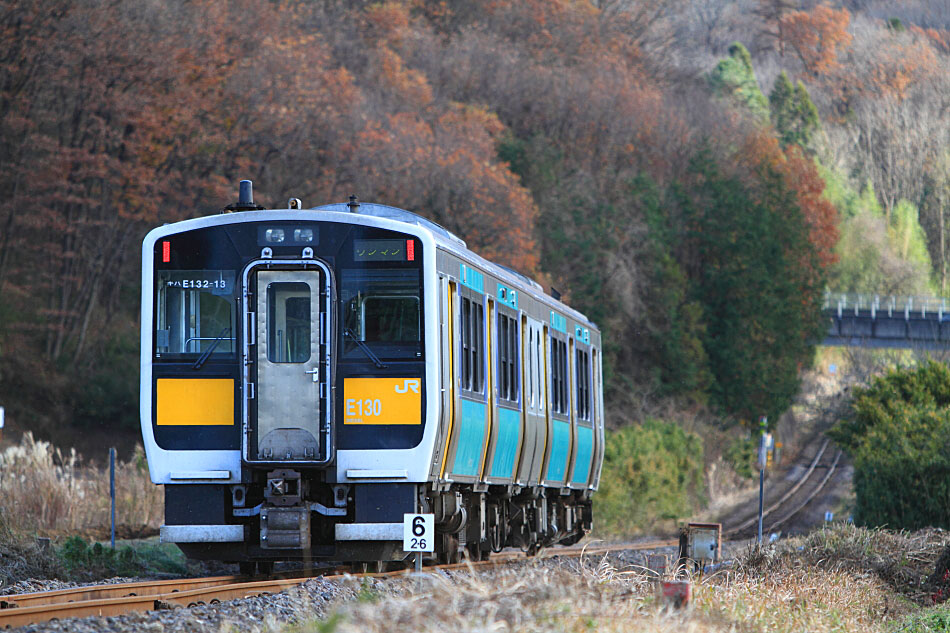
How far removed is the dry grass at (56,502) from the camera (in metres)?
17.5

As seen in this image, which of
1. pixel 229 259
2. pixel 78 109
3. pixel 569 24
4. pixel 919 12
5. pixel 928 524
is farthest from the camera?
pixel 919 12

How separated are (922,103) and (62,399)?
66911 mm

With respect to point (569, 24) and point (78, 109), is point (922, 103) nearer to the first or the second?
point (569, 24)

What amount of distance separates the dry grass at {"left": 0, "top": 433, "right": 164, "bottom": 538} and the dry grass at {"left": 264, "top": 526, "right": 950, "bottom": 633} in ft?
20.0

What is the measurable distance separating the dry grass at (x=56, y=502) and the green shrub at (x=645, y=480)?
1392 cm

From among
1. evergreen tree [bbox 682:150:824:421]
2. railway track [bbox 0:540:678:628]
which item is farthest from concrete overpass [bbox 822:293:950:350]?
railway track [bbox 0:540:678:628]

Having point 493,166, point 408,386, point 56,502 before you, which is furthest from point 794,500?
point 408,386

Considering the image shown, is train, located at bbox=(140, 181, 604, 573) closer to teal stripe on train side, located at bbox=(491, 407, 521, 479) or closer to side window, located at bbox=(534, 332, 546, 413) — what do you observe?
teal stripe on train side, located at bbox=(491, 407, 521, 479)

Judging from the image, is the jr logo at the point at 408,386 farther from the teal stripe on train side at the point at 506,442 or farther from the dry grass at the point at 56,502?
the dry grass at the point at 56,502

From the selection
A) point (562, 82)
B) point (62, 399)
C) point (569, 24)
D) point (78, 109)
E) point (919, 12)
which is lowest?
point (62, 399)

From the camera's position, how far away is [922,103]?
88.4 m

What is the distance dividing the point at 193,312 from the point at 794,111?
74.6 metres

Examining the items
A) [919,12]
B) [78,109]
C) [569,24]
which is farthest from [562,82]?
[919,12]

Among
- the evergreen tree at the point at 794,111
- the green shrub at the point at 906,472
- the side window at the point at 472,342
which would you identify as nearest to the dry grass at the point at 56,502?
the side window at the point at 472,342
